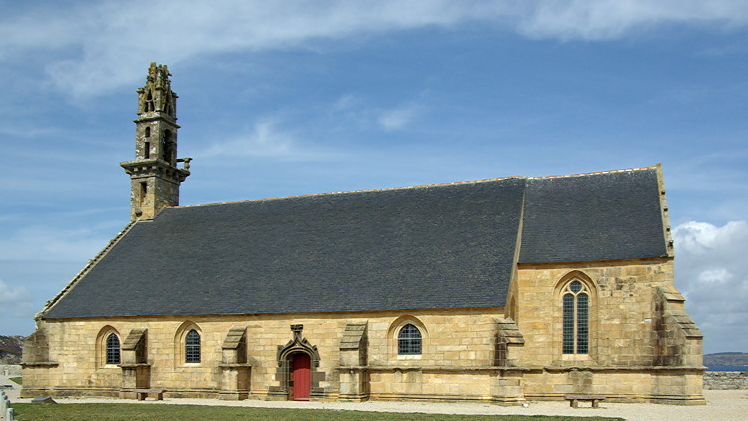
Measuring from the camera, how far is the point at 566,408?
26453mm

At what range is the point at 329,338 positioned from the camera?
101 feet

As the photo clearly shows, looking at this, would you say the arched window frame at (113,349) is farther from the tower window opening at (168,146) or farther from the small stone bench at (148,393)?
the tower window opening at (168,146)

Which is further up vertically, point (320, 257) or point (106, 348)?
point (320, 257)

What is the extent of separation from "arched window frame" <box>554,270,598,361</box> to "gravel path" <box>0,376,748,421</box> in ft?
7.26

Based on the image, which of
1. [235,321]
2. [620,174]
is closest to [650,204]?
[620,174]

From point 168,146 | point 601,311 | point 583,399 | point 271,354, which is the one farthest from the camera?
point 168,146

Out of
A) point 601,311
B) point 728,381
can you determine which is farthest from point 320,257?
point 728,381

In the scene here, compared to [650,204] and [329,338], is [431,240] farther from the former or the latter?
[650,204]

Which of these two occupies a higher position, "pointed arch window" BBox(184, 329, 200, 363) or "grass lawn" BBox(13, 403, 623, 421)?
"pointed arch window" BBox(184, 329, 200, 363)

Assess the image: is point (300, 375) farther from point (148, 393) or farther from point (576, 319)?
point (576, 319)

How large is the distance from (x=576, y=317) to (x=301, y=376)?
10.8 meters

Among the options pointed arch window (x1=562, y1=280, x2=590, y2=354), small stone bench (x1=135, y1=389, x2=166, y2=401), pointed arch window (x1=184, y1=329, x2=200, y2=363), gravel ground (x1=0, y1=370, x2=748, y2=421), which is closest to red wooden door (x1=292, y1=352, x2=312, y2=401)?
gravel ground (x1=0, y1=370, x2=748, y2=421)

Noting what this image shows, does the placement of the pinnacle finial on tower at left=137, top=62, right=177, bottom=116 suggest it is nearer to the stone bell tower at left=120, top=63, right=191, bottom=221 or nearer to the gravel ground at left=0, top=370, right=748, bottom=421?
the stone bell tower at left=120, top=63, right=191, bottom=221

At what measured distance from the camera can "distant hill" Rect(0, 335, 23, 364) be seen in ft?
213
